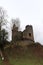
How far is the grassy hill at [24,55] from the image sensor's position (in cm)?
3132

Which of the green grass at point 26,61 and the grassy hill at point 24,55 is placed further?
the grassy hill at point 24,55

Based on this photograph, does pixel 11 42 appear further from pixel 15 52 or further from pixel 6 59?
pixel 6 59

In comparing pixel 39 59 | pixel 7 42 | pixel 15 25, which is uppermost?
pixel 15 25

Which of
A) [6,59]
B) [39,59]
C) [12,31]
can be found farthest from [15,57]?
[12,31]

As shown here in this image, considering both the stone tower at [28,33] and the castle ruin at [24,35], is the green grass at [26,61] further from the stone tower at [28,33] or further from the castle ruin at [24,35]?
the stone tower at [28,33]

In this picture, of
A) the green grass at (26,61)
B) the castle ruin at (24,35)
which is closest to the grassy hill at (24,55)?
the green grass at (26,61)

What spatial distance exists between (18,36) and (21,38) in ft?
2.59

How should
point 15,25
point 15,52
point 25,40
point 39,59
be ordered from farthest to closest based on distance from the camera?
point 15,25 < point 25,40 < point 15,52 < point 39,59

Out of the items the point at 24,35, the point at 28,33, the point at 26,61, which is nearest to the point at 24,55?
the point at 26,61

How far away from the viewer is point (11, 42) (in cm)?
3934

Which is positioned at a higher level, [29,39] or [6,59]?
[29,39]

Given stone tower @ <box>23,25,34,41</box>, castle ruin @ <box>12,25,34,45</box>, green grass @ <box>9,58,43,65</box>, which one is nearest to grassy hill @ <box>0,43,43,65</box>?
green grass @ <box>9,58,43,65</box>

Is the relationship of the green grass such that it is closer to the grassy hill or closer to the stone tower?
the grassy hill

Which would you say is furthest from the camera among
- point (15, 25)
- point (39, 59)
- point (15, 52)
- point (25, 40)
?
point (15, 25)
